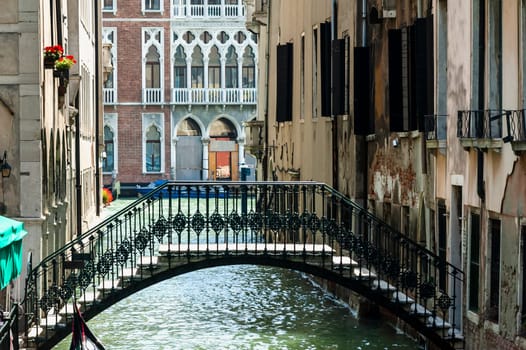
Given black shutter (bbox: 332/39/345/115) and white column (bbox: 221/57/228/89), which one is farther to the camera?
white column (bbox: 221/57/228/89)

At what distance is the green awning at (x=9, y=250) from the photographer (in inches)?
434

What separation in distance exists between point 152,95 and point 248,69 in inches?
166

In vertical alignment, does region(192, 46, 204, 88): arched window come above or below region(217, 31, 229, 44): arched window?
below

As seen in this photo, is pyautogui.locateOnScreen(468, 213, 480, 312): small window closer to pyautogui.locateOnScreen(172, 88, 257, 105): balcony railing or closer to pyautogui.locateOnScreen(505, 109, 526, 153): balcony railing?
pyautogui.locateOnScreen(505, 109, 526, 153): balcony railing

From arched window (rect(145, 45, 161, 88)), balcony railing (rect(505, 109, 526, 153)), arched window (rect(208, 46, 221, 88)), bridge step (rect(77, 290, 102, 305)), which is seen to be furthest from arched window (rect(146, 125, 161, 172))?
balcony railing (rect(505, 109, 526, 153))

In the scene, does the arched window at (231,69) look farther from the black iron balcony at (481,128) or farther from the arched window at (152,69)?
the black iron balcony at (481,128)

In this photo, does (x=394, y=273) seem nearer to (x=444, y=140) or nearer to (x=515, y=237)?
(x=444, y=140)

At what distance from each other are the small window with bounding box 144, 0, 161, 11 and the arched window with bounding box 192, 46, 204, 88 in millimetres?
2476

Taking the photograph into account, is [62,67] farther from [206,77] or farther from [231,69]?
[231,69]

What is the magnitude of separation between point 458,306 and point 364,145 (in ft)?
19.4

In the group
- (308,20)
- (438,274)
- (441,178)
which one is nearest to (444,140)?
(441,178)

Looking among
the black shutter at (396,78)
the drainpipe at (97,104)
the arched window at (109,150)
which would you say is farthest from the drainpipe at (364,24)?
the arched window at (109,150)

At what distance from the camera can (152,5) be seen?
60875 millimetres

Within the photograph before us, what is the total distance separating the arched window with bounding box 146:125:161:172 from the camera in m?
61.0
